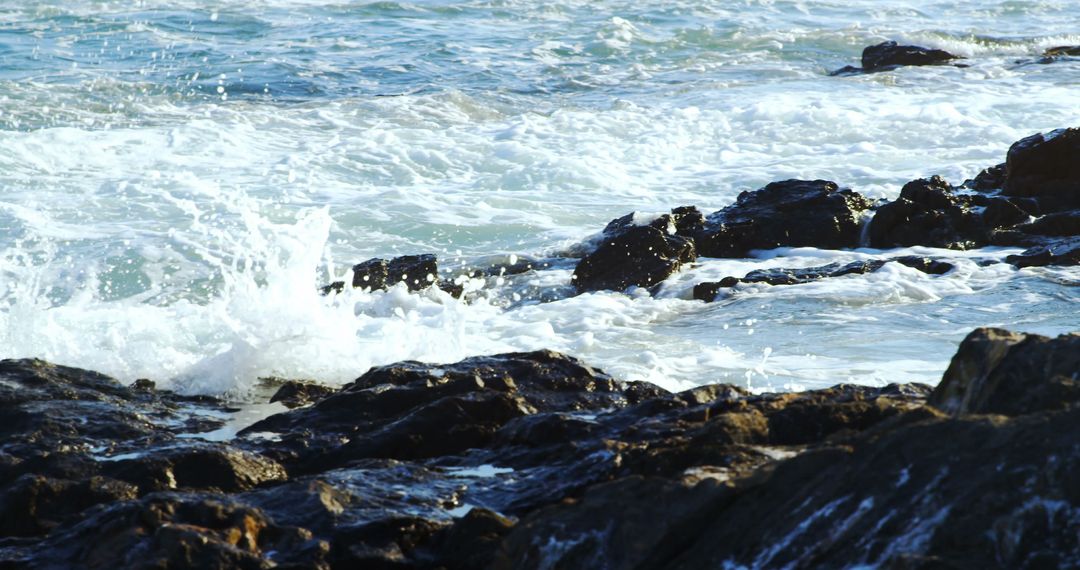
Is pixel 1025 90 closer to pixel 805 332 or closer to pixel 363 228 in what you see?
pixel 363 228

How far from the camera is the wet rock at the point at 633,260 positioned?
28.7 feet

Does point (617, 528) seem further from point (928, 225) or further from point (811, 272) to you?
point (928, 225)

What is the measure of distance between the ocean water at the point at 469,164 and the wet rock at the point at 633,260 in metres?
0.17

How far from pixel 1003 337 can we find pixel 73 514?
8.39 feet

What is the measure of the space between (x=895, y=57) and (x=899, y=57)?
0.06m

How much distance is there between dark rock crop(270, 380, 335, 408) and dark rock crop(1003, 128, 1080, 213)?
6.56m

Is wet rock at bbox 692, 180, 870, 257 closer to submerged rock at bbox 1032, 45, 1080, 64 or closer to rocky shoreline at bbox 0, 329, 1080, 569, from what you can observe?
rocky shoreline at bbox 0, 329, 1080, 569

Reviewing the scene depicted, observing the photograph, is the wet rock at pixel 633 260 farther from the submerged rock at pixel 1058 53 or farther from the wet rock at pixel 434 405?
the submerged rock at pixel 1058 53

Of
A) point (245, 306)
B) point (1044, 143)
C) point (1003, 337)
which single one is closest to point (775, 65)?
point (1044, 143)

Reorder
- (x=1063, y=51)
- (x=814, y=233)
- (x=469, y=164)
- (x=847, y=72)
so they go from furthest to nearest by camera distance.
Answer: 1. (x=1063, y=51)
2. (x=847, y=72)
3. (x=469, y=164)
4. (x=814, y=233)

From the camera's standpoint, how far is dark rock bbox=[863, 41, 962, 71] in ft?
64.0

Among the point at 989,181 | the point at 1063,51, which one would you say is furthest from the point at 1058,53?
the point at 989,181

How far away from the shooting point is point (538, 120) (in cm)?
1561

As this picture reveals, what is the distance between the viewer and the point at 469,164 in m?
13.6
